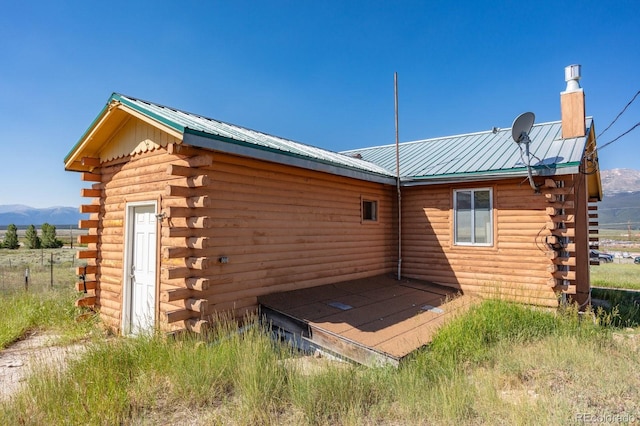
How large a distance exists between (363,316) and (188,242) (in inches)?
131

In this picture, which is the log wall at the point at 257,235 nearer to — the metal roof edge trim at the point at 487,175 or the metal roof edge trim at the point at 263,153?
the metal roof edge trim at the point at 263,153

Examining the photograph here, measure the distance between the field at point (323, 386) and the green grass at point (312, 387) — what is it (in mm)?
14

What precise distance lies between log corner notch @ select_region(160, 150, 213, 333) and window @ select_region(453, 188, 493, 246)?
6.60 metres

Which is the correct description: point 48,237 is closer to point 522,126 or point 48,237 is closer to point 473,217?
point 473,217

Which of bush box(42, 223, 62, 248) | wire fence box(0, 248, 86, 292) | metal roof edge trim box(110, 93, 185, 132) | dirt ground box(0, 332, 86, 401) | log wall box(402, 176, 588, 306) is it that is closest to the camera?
dirt ground box(0, 332, 86, 401)

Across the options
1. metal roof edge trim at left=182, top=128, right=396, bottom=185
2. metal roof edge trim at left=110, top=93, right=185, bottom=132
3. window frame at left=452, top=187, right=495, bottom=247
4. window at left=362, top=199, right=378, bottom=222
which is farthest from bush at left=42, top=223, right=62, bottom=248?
window frame at left=452, top=187, right=495, bottom=247

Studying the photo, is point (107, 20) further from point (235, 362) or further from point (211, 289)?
point (235, 362)

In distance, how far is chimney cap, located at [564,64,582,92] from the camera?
879 cm

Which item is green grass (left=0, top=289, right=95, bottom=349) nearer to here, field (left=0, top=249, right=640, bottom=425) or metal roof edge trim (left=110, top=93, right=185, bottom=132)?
field (left=0, top=249, right=640, bottom=425)

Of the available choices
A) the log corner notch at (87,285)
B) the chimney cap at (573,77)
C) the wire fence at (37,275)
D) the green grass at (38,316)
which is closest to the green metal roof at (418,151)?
the chimney cap at (573,77)

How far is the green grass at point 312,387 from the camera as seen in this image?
3475mm

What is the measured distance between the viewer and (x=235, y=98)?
50.8 ft

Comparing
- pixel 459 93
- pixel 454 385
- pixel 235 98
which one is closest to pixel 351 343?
pixel 454 385

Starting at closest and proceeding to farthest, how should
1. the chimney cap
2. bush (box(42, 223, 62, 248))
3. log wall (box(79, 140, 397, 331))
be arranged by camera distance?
1. log wall (box(79, 140, 397, 331))
2. the chimney cap
3. bush (box(42, 223, 62, 248))
